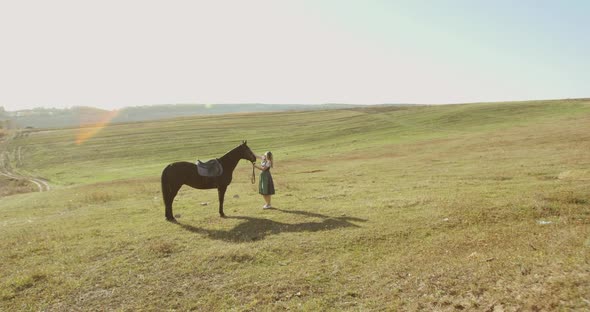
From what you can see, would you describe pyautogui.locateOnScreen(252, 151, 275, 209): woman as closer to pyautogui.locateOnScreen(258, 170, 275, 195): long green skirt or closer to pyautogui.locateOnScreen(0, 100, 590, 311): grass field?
pyautogui.locateOnScreen(258, 170, 275, 195): long green skirt

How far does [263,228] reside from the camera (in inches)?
530

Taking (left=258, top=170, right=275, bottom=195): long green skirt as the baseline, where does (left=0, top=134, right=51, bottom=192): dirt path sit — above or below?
below

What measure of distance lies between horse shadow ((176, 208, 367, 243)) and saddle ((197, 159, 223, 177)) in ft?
7.36

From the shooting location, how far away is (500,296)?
23.5 feet

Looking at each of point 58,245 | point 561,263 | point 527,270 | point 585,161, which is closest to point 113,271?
point 58,245

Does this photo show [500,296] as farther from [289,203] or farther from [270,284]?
[289,203]

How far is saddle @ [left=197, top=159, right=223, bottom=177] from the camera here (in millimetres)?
15216

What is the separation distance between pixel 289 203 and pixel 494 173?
14059mm

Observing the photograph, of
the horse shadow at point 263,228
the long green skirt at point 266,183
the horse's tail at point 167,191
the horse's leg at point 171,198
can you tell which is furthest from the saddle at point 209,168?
the horse shadow at point 263,228

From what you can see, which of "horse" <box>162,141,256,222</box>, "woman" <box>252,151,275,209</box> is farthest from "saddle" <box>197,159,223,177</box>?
"woman" <box>252,151,275,209</box>

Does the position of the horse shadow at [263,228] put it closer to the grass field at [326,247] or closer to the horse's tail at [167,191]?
the grass field at [326,247]

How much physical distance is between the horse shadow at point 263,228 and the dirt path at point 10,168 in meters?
33.7

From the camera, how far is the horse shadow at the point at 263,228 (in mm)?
12680

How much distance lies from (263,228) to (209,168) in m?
3.77
